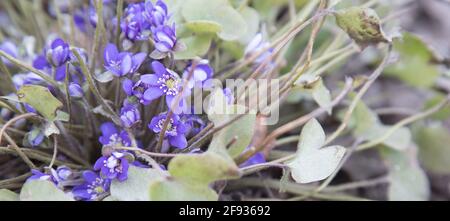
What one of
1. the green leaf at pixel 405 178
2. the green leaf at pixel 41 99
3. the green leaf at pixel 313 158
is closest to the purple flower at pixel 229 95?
the green leaf at pixel 313 158

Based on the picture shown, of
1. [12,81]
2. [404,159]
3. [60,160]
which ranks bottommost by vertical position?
[404,159]

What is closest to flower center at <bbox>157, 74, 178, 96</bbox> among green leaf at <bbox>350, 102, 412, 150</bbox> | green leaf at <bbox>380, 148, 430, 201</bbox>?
green leaf at <bbox>350, 102, 412, 150</bbox>

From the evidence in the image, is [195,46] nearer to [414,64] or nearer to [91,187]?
→ [91,187]

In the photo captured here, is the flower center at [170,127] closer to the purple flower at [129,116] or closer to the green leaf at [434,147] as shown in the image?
the purple flower at [129,116]

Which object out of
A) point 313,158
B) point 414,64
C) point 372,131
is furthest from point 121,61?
point 414,64
